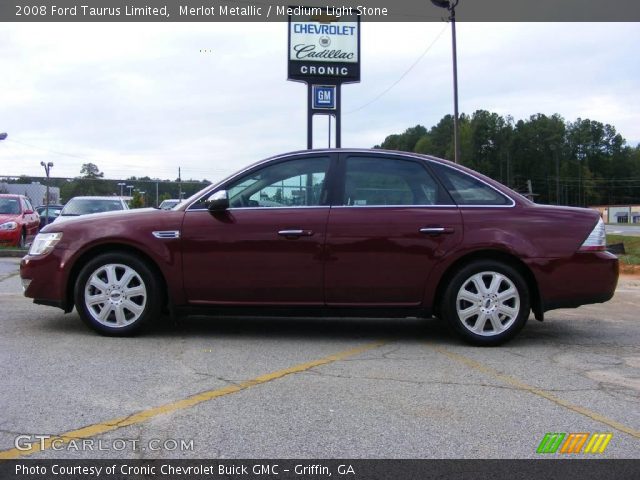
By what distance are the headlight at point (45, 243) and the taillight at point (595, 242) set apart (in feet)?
15.1

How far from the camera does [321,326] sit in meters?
6.08

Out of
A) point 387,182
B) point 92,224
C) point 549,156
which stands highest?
point 549,156

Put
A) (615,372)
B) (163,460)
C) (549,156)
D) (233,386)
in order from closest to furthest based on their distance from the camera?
(163,460), (233,386), (615,372), (549,156)

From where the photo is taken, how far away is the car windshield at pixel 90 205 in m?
12.7

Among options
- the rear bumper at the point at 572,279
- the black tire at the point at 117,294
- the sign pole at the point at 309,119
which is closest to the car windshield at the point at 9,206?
the sign pole at the point at 309,119

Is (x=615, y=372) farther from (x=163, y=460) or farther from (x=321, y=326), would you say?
(x=163, y=460)

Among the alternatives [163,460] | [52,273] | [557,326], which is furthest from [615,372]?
[52,273]

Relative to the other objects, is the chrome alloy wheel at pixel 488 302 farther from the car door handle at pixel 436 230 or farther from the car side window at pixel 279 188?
the car side window at pixel 279 188

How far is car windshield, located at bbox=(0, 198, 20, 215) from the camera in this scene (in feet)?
49.1

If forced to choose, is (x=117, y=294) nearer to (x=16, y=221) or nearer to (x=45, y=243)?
(x=45, y=243)

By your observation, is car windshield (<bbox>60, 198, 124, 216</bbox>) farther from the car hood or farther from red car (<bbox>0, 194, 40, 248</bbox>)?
the car hood

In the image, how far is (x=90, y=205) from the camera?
42.7 ft

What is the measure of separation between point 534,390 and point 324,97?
1320cm

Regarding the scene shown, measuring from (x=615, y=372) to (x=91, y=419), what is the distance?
3.73 m
